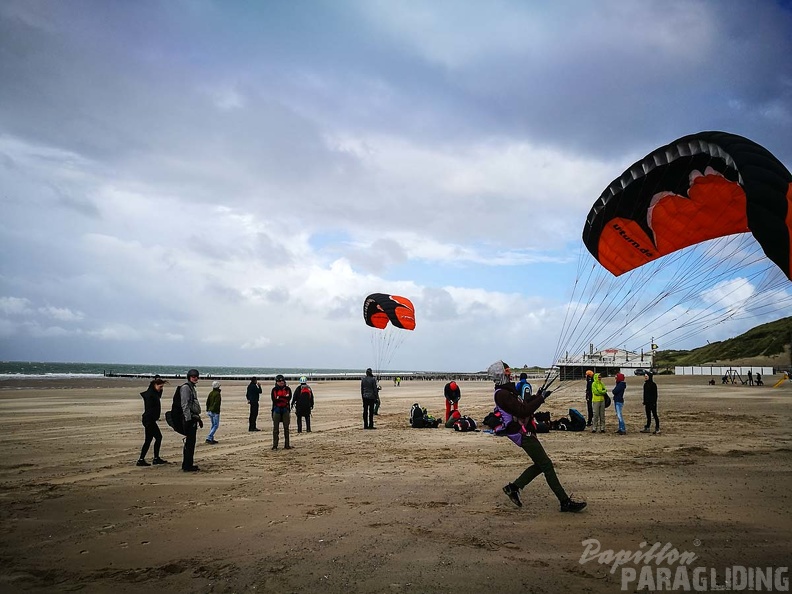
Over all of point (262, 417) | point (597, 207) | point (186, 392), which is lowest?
point (262, 417)

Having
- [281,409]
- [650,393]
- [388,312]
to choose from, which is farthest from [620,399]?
[388,312]

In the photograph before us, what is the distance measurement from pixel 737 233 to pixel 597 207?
9.19ft

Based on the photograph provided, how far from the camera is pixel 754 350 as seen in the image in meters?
86.6

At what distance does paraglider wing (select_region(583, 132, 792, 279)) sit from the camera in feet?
22.1

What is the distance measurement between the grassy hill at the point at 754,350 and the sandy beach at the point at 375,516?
83.4m

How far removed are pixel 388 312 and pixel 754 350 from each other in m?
88.6

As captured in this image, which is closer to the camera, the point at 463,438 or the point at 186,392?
the point at 186,392

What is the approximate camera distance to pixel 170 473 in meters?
9.12

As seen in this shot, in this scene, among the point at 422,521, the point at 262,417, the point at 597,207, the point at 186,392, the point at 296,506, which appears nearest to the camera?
the point at 422,521

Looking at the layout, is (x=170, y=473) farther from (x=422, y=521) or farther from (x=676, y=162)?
(x=676, y=162)

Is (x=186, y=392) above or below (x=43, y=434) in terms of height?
above

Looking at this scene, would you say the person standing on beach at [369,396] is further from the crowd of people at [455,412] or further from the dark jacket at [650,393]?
the dark jacket at [650,393]

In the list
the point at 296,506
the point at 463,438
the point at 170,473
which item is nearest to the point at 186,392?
the point at 170,473

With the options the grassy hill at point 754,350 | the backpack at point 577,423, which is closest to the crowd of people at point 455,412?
the backpack at point 577,423
